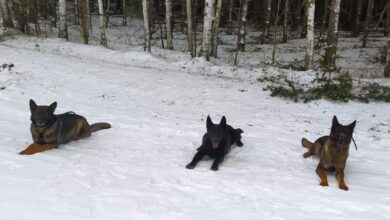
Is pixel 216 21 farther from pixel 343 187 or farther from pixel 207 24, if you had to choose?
pixel 343 187

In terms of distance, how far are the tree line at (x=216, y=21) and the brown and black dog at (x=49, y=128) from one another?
28.2 feet

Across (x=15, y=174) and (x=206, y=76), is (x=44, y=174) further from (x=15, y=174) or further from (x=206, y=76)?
(x=206, y=76)

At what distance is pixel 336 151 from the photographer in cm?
611

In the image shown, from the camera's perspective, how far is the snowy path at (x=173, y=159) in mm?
5188

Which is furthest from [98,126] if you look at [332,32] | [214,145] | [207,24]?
[332,32]

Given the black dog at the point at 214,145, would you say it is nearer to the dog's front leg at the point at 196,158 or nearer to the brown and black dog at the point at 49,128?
the dog's front leg at the point at 196,158

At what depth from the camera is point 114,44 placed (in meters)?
22.9

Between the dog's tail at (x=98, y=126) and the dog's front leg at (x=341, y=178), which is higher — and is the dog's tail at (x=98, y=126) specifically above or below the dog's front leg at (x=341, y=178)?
above

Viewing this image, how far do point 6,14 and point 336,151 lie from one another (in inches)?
801

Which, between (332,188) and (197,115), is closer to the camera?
(332,188)

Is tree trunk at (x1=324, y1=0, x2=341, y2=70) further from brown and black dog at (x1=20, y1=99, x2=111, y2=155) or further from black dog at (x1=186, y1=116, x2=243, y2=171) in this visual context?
brown and black dog at (x1=20, y1=99, x2=111, y2=155)

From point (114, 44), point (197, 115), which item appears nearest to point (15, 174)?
point (197, 115)

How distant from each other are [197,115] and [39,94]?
438cm

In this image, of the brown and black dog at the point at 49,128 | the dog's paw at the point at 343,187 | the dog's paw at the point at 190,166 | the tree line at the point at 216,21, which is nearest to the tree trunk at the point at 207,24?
the tree line at the point at 216,21
